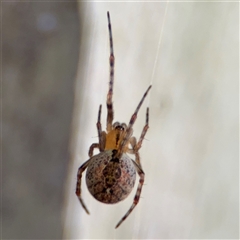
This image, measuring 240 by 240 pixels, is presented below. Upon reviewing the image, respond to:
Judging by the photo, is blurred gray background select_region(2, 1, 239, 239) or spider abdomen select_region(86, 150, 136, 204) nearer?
spider abdomen select_region(86, 150, 136, 204)

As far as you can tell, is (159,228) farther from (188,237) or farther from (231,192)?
(231,192)

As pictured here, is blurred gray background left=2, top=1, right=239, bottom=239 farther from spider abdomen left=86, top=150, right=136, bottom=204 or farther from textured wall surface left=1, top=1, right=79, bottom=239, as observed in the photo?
spider abdomen left=86, top=150, right=136, bottom=204

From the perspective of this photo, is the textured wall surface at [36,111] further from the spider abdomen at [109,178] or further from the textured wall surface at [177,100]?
the spider abdomen at [109,178]

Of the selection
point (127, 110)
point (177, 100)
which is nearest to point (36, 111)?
point (127, 110)

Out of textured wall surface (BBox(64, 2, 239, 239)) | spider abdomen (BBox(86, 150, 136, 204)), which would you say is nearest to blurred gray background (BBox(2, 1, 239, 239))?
textured wall surface (BBox(64, 2, 239, 239))

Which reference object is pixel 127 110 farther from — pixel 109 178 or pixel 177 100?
pixel 109 178

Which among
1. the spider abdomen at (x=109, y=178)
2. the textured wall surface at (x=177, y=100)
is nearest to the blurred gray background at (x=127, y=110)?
the textured wall surface at (x=177, y=100)

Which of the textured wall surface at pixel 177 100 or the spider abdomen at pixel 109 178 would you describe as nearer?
the spider abdomen at pixel 109 178
